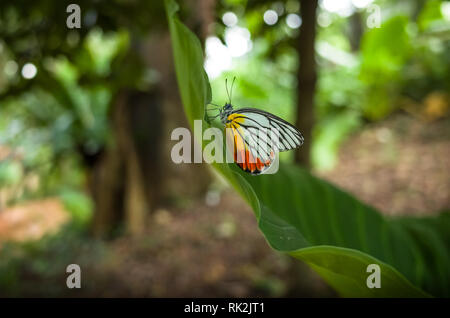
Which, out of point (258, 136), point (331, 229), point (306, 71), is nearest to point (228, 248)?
point (306, 71)

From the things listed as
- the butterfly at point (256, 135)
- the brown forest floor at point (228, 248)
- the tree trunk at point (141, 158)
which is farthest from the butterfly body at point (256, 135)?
the tree trunk at point (141, 158)

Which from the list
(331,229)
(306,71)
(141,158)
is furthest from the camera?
(141,158)

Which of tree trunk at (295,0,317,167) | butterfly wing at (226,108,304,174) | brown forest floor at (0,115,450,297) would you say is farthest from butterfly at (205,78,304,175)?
brown forest floor at (0,115,450,297)

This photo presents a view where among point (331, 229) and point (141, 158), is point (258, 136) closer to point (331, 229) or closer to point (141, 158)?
point (331, 229)

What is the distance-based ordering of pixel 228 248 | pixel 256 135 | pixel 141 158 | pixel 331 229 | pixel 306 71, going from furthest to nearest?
pixel 141 158, pixel 228 248, pixel 306 71, pixel 331 229, pixel 256 135

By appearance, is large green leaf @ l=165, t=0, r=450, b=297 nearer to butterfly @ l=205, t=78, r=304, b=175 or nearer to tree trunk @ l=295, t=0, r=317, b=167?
butterfly @ l=205, t=78, r=304, b=175

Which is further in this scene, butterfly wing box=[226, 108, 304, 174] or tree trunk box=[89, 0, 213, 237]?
tree trunk box=[89, 0, 213, 237]

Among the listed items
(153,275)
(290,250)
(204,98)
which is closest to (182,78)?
(204,98)
